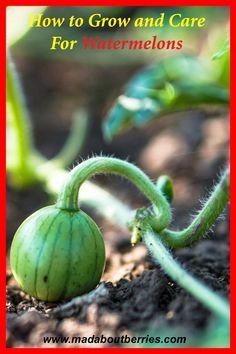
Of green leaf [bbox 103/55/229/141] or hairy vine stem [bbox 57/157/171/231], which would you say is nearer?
hairy vine stem [bbox 57/157/171/231]

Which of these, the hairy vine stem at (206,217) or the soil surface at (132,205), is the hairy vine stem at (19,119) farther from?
the hairy vine stem at (206,217)

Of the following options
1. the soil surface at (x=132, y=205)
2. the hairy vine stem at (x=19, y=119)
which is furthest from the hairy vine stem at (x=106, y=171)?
the hairy vine stem at (x=19, y=119)

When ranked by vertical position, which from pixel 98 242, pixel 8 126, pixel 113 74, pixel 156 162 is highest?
pixel 113 74

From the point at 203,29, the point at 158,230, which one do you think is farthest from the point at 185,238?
the point at 203,29

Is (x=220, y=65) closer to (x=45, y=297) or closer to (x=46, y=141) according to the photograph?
(x=46, y=141)

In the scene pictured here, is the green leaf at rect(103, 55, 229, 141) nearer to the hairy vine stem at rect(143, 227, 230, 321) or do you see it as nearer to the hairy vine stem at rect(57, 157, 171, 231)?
the hairy vine stem at rect(57, 157, 171, 231)

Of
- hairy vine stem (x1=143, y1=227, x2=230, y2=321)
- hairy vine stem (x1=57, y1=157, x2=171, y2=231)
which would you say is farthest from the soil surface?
hairy vine stem (x1=57, y1=157, x2=171, y2=231)
